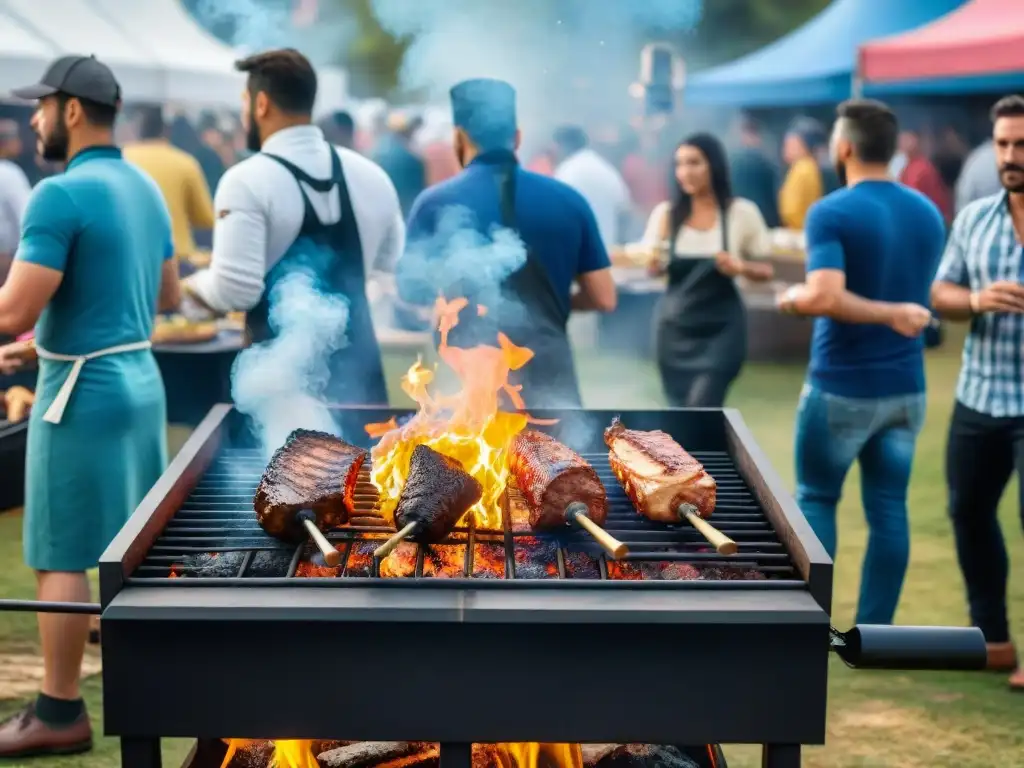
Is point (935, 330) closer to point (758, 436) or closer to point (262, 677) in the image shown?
point (262, 677)

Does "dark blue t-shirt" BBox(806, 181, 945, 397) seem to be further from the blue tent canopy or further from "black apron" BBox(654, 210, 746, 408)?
the blue tent canopy

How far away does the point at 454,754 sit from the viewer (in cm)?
247

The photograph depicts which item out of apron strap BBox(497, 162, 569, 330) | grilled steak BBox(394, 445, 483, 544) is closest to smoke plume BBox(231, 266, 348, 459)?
apron strap BBox(497, 162, 569, 330)

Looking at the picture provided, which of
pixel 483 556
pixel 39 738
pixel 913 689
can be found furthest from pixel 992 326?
pixel 39 738

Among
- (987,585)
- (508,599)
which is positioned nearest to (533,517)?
(508,599)

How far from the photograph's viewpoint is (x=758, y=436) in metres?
8.66

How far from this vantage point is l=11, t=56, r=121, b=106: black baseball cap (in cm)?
402

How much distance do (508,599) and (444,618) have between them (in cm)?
14

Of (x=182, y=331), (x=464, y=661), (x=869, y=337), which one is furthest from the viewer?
(x=182, y=331)

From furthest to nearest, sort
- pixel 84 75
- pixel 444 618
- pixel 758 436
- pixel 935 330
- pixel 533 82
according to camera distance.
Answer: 1. pixel 533 82
2. pixel 758 436
3. pixel 935 330
4. pixel 84 75
5. pixel 444 618

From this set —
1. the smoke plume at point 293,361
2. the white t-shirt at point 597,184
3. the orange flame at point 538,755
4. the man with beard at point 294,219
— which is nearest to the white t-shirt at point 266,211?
the man with beard at point 294,219

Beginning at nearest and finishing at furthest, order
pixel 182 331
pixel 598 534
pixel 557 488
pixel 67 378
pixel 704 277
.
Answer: pixel 598 534
pixel 557 488
pixel 67 378
pixel 704 277
pixel 182 331

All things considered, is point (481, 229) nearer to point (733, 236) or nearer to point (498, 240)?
point (498, 240)

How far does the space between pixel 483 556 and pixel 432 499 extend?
0.20 m
